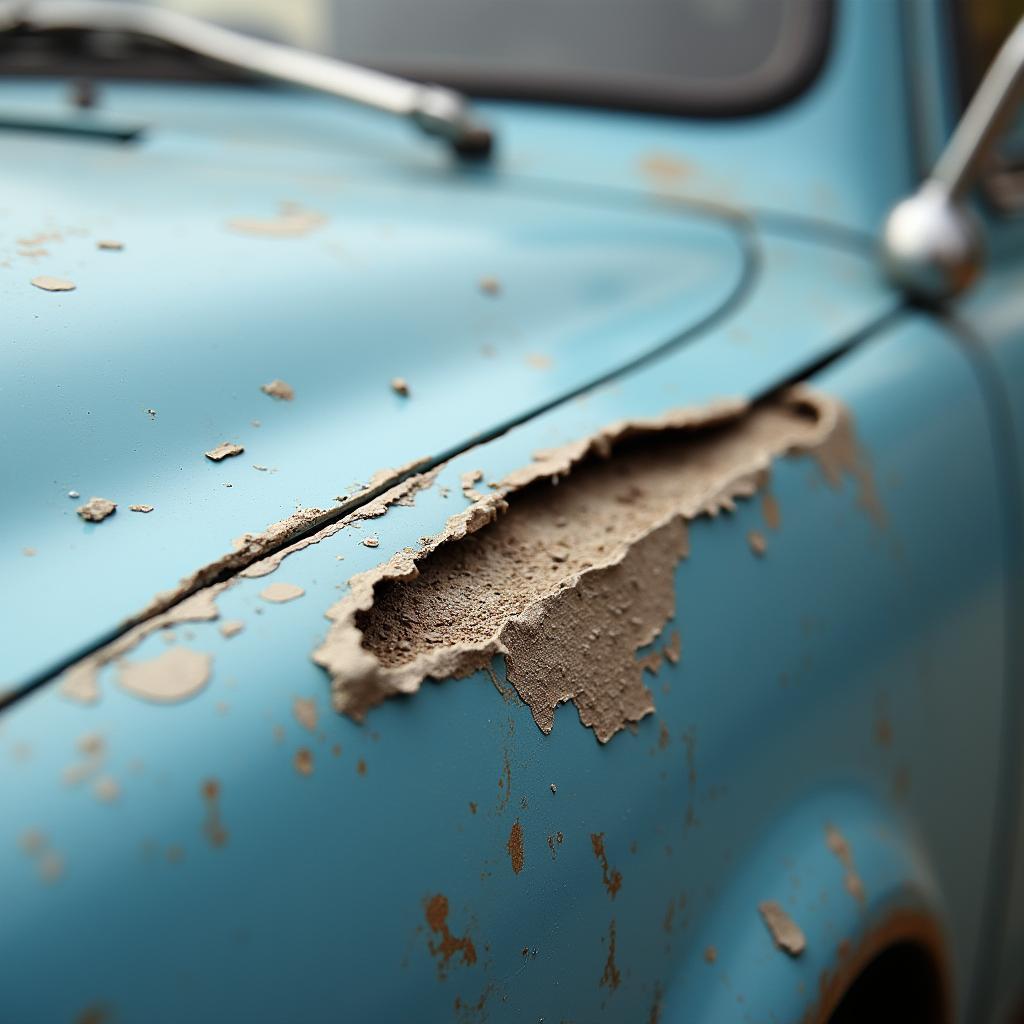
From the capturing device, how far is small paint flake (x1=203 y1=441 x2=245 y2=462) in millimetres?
803

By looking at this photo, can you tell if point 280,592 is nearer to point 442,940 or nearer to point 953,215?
point 442,940

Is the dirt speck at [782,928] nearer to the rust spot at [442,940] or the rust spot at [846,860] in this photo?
the rust spot at [846,860]

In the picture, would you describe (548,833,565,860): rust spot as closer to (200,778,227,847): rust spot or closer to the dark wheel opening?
(200,778,227,847): rust spot

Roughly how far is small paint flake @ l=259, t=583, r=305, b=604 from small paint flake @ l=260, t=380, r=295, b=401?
0.20 meters

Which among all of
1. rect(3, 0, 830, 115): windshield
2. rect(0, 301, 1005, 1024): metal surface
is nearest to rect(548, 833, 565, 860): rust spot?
rect(0, 301, 1005, 1024): metal surface

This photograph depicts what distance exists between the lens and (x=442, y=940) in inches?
26.4

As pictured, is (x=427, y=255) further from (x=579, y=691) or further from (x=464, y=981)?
(x=464, y=981)

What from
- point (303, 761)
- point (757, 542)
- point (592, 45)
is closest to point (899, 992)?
point (757, 542)

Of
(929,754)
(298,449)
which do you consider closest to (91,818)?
(298,449)

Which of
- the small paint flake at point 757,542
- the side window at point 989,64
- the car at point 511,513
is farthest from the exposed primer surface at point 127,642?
the side window at point 989,64

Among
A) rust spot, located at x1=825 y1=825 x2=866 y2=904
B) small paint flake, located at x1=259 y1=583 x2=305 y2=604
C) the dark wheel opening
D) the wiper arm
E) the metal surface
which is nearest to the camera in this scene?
the metal surface

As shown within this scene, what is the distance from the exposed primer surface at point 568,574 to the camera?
74cm

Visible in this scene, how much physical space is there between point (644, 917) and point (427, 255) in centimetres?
61

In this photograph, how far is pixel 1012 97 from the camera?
1297mm
